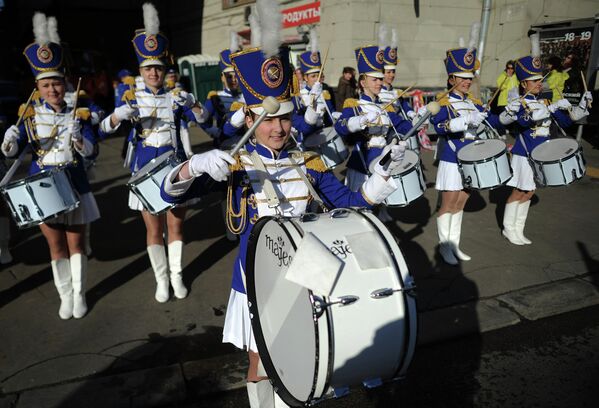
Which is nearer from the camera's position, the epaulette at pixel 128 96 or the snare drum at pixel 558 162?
the epaulette at pixel 128 96

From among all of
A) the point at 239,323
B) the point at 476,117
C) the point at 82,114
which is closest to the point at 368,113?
the point at 476,117

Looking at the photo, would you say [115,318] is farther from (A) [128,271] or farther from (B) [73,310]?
(A) [128,271]

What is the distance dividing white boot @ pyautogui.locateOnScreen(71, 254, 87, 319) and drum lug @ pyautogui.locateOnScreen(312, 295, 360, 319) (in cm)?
300

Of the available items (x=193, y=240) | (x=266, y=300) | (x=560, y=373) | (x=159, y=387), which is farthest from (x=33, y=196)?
(x=560, y=373)

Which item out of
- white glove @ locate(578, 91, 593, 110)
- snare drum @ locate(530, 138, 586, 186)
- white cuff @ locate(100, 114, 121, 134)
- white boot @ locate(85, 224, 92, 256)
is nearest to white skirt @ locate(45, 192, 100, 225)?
white boot @ locate(85, 224, 92, 256)

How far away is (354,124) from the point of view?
4.63m

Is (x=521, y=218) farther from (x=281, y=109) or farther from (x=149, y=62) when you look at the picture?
(x=149, y=62)

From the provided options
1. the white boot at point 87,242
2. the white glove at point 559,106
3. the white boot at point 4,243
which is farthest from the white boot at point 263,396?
the white glove at point 559,106

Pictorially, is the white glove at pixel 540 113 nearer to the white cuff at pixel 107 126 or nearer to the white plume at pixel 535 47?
the white plume at pixel 535 47

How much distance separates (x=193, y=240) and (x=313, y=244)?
430 centimetres

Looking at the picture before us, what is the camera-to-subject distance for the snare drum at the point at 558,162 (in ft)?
16.2

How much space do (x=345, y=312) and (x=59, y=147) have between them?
3148 mm

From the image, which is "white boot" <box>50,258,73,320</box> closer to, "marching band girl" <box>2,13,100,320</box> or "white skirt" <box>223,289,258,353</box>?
"marching band girl" <box>2,13,100,320</box>

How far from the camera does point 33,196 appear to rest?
343 centimetres
